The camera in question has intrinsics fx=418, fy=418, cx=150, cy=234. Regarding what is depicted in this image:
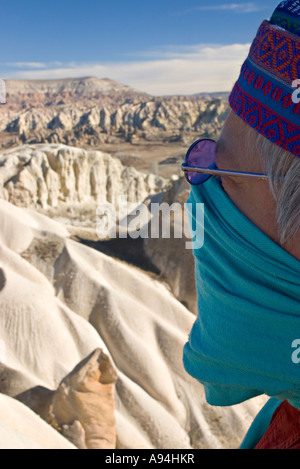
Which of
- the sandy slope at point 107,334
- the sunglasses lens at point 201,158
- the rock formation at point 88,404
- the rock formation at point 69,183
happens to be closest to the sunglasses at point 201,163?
the sunglasses lens at point 201,158

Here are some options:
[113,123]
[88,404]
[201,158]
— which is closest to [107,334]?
[88,404]

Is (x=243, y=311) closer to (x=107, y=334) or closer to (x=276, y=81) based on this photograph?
(x=276, y=81)

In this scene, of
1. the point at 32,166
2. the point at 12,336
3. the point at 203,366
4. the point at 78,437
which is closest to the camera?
the point at 203,366

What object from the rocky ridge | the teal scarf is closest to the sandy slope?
the teal scarf

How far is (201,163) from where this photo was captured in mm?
888

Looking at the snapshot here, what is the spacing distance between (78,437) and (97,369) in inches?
30.8

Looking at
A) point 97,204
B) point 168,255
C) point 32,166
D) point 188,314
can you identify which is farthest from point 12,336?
point 97,204

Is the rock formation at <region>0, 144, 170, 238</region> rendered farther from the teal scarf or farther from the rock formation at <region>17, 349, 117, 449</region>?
the teal scarf

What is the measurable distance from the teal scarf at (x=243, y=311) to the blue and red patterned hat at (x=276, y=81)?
16 centimetres

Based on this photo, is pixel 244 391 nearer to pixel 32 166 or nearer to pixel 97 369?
pixel 97 369

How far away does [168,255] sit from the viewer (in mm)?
9500

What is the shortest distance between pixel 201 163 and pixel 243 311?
12.8 inches

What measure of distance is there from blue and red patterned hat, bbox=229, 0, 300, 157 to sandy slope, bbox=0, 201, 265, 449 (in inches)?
166

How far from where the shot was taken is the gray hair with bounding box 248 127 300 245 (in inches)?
26.2
